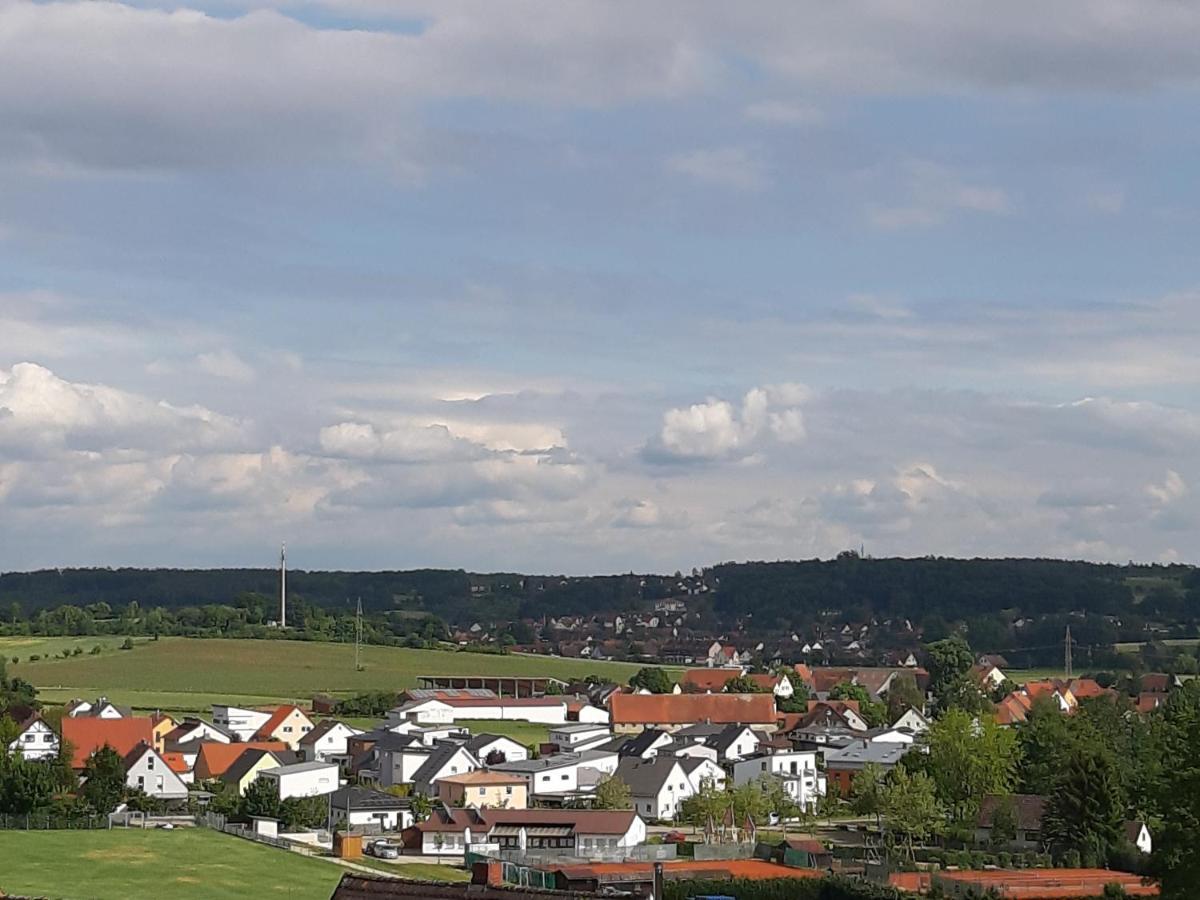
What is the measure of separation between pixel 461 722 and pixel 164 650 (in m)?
41.7

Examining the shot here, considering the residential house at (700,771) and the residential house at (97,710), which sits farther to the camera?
the residential house at (97,710)

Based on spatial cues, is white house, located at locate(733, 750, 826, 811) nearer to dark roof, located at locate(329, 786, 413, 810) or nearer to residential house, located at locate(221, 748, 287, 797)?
dark roof, located at locate(329, 786, 413, 810)

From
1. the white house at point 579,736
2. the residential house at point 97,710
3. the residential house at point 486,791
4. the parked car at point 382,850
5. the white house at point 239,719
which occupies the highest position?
the residential house at point 97,710

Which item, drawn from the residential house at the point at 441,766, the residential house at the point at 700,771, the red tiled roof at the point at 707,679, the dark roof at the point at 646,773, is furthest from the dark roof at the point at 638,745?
the red tiled roof at the point at 707,679

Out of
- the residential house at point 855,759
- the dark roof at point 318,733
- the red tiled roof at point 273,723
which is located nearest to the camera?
the residential house at point 855,759

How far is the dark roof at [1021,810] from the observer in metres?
64.7

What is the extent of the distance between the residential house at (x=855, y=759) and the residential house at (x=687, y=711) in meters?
17.2

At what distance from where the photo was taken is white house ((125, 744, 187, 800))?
74.1m

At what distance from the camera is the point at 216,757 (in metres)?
82.0

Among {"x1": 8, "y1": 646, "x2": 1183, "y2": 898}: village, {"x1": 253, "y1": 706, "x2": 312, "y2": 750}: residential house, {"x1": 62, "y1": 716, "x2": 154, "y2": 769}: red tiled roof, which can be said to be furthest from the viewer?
{"x1": 253, "y1": 706, "x2": 312, "y2": 750}: residential house

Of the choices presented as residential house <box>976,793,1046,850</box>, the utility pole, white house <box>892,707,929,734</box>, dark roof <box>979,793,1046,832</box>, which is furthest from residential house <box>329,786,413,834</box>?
the utility pole

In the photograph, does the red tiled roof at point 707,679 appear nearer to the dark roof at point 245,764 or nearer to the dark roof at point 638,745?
the dark roof at point 638,745

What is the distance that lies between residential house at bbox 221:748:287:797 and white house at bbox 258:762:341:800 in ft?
6.35

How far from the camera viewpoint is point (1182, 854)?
35.7m
